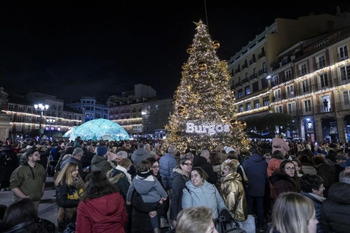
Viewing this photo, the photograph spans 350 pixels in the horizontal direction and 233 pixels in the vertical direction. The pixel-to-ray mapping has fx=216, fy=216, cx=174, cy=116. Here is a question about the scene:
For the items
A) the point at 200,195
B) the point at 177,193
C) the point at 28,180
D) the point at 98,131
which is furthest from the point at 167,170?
the point at 98,131

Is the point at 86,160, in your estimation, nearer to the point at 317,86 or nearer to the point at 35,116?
the point at 317,86

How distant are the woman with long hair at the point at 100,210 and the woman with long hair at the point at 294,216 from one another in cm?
193

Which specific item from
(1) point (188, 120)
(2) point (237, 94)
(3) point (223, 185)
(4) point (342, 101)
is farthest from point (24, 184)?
(2) point (237, 94)

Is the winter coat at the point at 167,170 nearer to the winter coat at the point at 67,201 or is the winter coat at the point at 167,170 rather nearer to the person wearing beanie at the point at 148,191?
the person wearing beanie at the point at 148,191

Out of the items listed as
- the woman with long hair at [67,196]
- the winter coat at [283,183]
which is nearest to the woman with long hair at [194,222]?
the woman with long hair at [67,196]

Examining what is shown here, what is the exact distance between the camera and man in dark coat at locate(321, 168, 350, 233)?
261cm

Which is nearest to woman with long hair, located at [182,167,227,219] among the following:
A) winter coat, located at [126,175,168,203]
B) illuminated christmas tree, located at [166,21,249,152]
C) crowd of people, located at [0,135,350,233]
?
crowd of people, located at [0,135,350,233]

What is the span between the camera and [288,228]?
1976 mm

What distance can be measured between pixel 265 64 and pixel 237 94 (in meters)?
10.8

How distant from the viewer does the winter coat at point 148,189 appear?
3.83 m

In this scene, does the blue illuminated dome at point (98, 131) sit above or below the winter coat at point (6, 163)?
above

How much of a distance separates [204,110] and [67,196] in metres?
12.3

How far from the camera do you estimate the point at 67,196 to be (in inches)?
151

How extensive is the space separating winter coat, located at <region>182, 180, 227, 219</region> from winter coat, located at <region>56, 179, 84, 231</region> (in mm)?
1948
